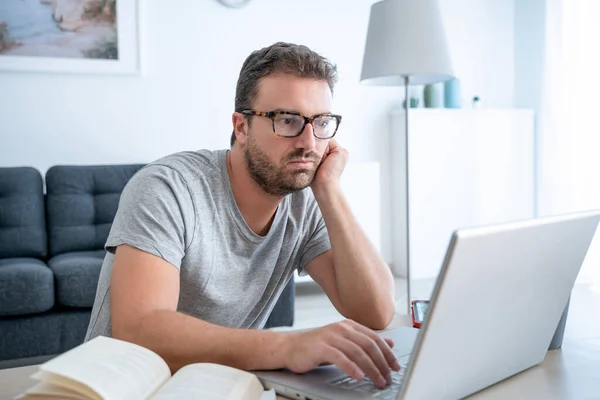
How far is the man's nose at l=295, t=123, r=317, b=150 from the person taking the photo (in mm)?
1254

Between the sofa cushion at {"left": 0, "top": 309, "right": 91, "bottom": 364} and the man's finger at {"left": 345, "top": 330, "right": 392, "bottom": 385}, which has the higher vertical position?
the man's finger at {"left": 345, "top": 330, "right": 392, "bottom": 385}

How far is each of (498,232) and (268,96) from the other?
0.72m

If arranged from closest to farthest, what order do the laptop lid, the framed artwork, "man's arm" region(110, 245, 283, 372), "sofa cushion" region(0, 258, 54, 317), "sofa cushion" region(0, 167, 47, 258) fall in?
the laptop lid < "man's arm" region(110, 245, 283, 372) < "sofa cushion" region(0, 258, 54, 317) < "sofa cushion" region(0, 167, 47, 258) < the framed artwork

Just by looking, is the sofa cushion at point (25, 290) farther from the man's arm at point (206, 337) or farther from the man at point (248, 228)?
the man's arm at point (206, 337)

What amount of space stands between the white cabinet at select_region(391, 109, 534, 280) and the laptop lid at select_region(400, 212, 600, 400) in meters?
3.45

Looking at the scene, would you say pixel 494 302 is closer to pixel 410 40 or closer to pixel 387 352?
pixel 387 352

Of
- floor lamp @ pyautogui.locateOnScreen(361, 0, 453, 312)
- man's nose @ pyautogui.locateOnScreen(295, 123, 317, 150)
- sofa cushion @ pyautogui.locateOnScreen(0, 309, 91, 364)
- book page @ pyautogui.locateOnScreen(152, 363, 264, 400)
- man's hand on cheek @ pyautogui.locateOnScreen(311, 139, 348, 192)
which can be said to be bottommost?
sofa cushion @ pyautogui.locateOnScreen(0, 309, 91, 364)

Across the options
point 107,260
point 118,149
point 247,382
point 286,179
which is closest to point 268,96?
point 286,179

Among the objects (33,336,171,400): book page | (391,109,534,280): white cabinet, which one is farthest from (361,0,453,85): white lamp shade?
(33,336,171,400): book page

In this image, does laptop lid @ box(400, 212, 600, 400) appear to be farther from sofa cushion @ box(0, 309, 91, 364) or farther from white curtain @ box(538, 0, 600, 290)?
→ white curtain @ box(538, 0, 600, 290)

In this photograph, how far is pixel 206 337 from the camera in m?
0.94

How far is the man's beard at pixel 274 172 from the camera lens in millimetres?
1294

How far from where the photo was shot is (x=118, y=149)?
3.66 meters

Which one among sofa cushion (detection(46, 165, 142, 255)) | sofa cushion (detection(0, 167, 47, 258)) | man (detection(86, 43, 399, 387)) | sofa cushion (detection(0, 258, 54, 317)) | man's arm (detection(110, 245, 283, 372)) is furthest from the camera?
sofa cushion (detection(46, 165, 142, 255))
